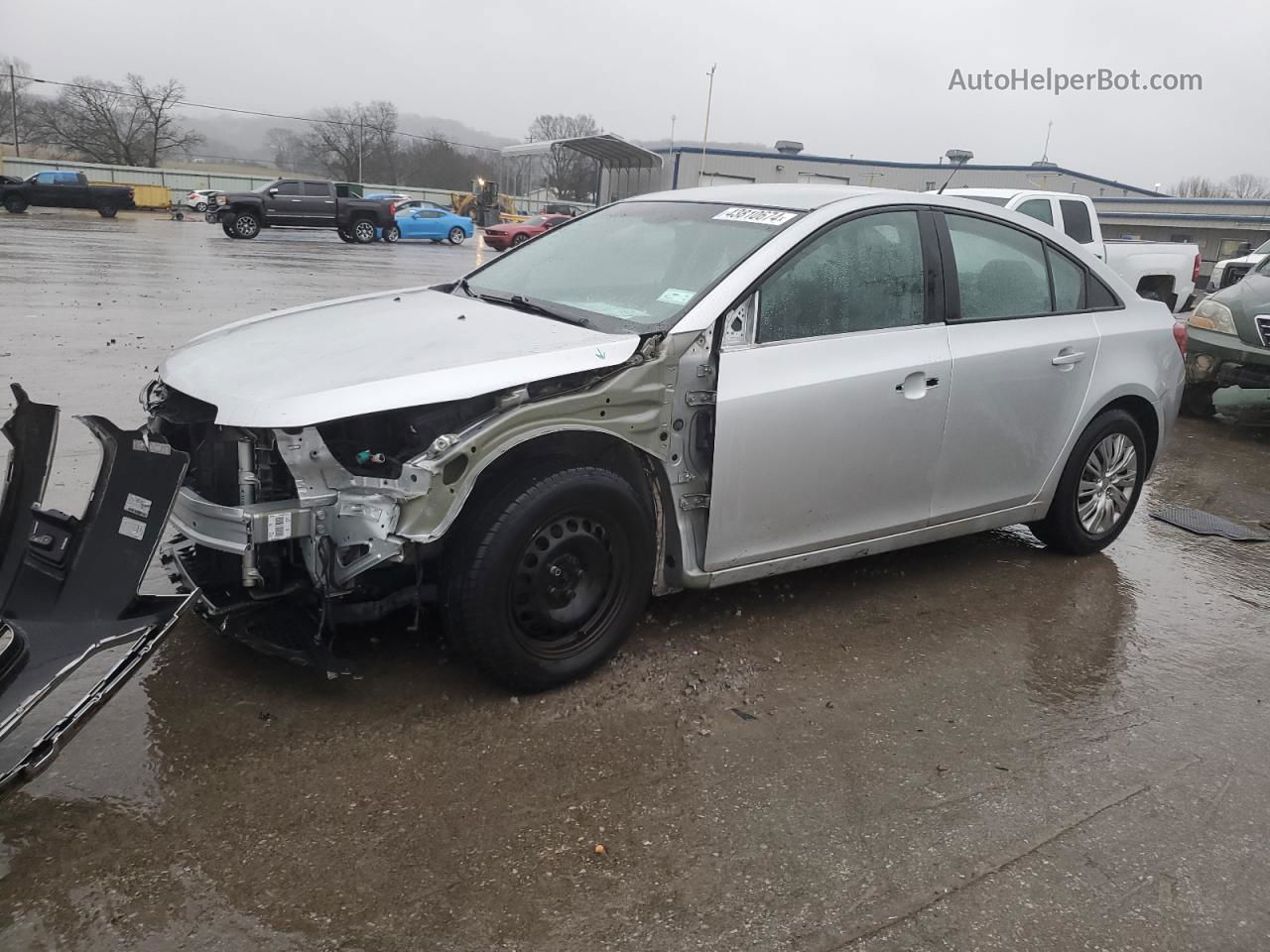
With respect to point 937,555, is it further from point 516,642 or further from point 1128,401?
point 516,642

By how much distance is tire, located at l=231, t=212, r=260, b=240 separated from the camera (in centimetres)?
2609

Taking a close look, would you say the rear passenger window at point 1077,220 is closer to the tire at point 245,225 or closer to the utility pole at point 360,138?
the tire at point 245,225

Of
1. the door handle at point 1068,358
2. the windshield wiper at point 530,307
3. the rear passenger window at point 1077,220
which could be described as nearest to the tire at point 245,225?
the rear passenger window at point 1077,220

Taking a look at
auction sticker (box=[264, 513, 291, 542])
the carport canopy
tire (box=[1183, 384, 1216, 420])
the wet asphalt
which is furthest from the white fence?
auction sticker (box=[264, 513, 291, 542])

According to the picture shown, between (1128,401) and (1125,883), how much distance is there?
3.00 meters

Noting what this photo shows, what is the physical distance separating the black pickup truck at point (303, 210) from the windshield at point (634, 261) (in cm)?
2450

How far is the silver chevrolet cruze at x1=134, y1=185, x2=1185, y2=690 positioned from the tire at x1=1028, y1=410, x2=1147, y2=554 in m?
0.03

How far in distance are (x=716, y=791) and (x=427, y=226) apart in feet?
103

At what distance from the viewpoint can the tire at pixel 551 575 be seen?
3.05 meters

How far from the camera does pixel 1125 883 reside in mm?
2648

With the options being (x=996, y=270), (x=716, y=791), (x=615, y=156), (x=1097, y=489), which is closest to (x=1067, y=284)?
(x=996, y=270)

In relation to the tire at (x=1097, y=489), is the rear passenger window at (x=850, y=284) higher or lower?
higher

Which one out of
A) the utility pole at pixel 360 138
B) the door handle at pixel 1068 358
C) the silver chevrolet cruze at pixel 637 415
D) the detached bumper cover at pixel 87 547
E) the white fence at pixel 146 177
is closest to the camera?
the detached bumper cover at pixel 87 547

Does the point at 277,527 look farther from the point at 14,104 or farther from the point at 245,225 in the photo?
the point at 14,104
